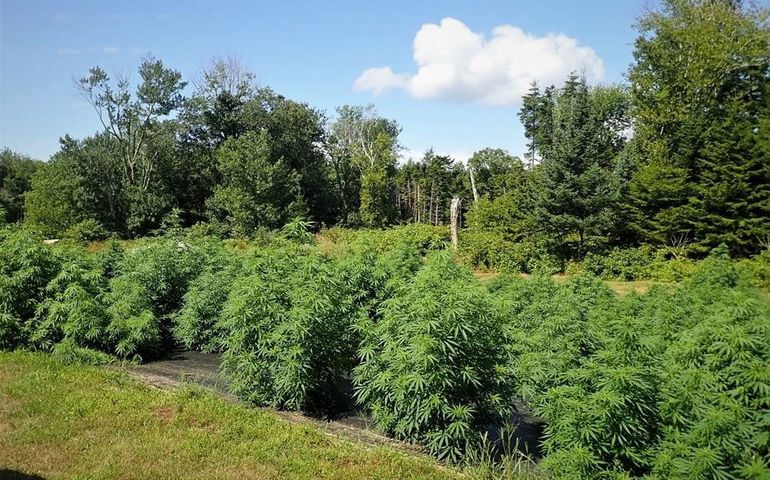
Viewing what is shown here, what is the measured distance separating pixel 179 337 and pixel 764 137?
59.9 feet

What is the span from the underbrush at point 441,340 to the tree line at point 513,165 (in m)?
3.30

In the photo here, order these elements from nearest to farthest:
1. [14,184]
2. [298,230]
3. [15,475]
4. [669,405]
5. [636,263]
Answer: [669,405], [15,475], [298,230], [636,263], [14,184]

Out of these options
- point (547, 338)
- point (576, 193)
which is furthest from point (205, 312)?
point (576, 193)

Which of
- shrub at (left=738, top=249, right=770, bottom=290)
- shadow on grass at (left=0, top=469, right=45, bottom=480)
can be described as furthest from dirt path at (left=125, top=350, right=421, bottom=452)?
shrub at (left=738, top=249, right=770, bottom=290)

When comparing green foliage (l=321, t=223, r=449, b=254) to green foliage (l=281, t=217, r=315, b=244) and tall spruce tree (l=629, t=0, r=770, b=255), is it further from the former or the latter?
tall spruce tree (l=629, t=0, r=770, b=255)

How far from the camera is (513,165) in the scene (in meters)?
30.0

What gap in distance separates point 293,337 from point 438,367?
5.57 feet

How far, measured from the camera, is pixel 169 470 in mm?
4262

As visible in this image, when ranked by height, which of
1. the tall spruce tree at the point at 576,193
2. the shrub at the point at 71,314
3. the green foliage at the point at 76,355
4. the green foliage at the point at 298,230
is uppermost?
the tall spruce tree at the point at 576,193

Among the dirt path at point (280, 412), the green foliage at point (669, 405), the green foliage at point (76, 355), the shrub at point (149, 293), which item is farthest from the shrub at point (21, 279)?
the green foliage at point (669, 405)

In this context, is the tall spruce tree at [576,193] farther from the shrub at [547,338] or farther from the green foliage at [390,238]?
the shrub at [547,338]

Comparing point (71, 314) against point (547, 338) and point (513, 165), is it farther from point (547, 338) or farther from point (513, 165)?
point (513, 165)

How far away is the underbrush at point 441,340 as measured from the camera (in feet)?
12.0

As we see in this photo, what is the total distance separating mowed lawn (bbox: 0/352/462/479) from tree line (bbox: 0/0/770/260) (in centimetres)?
564
